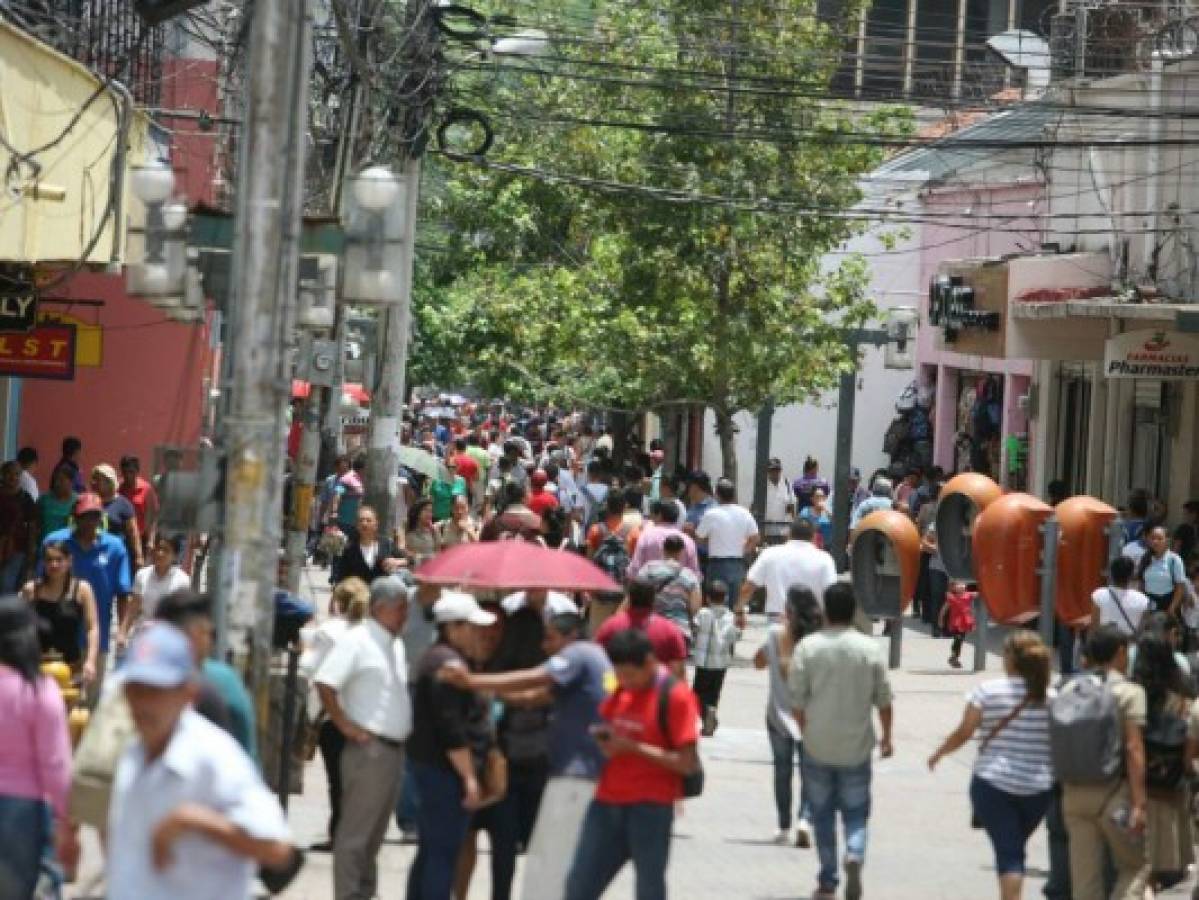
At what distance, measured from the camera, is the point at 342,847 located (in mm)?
12422

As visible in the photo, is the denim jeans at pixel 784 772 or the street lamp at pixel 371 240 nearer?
the street lamp at pixel 371 240

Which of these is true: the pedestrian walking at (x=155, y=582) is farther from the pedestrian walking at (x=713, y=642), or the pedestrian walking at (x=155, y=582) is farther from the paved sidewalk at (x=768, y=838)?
the pedestrian walking at (x=713, y=642)

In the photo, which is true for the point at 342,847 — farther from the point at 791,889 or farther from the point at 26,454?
the point at 26,454

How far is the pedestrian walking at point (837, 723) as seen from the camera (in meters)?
13.9

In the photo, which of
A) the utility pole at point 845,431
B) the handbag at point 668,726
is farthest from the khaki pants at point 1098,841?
the utility pole at point 845,431

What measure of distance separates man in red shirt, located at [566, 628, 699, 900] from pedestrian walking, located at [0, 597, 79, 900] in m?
2.32

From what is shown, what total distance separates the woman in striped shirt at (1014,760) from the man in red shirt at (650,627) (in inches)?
59.6

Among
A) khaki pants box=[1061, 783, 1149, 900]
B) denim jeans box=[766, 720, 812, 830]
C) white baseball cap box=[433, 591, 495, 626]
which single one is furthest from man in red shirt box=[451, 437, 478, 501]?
white baseball cap box=[433, 591, 495, 626]

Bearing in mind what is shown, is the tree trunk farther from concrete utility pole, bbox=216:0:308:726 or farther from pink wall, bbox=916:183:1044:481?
concrete utility pole, bbox=216:0:308:726

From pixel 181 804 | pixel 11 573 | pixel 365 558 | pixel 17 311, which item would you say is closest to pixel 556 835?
pixel 181 804

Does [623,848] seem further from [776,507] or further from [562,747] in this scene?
[776,507]

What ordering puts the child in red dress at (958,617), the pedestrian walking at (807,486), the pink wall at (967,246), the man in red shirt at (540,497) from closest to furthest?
the child in red dress at (958,617)
the man in red shirt at (540,497)
the pedestrian walking at (807,486)
the pink wall at (967,246)

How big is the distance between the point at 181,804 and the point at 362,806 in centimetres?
518

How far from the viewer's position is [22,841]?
1027cm
